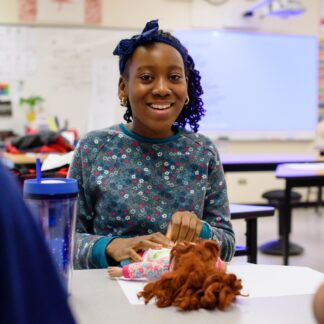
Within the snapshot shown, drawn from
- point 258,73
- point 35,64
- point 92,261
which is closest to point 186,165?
point 92,261

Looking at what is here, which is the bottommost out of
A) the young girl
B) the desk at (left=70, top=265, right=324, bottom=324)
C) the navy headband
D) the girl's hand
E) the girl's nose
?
the desk at (left=70, top=265, right=324, bottom=324)

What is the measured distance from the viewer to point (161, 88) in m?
1.42

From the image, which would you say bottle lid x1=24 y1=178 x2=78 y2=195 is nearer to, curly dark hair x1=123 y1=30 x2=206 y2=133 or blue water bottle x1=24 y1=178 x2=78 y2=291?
blue water bottle x1=24 y1=178 x2=78 y2=291

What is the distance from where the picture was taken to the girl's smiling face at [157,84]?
1.43 metres

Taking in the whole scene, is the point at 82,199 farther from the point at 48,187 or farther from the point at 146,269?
the point at 48,187

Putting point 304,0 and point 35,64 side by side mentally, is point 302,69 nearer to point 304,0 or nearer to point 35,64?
point 304,0

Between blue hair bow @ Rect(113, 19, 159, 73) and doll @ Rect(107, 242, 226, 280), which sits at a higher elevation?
blue hair bow @ Rect(113, 19, 159, 73)

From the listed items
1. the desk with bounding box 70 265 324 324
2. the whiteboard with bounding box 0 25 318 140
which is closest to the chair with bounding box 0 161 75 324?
the desk with bounding box 70 265 324 324

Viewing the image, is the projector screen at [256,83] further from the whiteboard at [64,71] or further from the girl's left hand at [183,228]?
the girl's left hand at [183,228]

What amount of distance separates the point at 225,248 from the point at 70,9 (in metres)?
4.75

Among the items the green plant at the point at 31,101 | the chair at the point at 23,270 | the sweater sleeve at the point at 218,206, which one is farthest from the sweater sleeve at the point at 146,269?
the green plant at the point at 31,101

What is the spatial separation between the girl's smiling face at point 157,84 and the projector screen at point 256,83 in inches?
179

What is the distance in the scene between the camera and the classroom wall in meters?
5.80

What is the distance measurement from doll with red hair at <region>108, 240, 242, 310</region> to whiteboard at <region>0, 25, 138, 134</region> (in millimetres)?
4867
